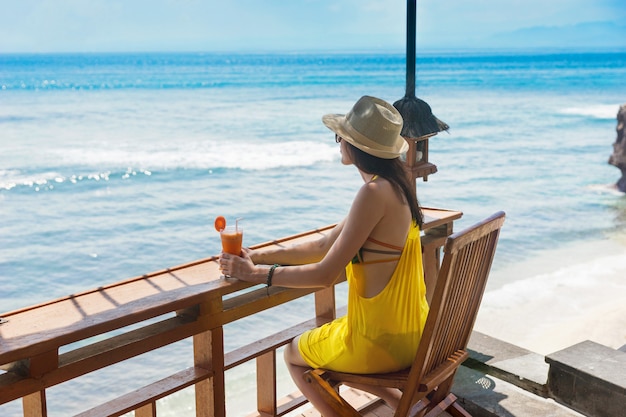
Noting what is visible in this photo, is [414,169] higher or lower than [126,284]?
higher

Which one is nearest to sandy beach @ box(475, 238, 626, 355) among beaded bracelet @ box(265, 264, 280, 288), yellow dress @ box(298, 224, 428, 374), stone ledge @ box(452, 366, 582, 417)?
stone ledge @ box(452, 366, 582, 417)

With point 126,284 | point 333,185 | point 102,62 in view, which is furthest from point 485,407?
point 102,62

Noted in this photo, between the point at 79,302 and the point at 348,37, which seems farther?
the point at 348,37

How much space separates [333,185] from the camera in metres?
15.8

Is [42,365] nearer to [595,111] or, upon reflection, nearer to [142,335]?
[142,335]

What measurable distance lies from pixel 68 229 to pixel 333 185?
567cm

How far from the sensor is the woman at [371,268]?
6.78 feet

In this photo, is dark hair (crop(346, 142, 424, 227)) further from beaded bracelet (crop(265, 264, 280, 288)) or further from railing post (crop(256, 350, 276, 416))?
railing post (crop(256, 350, 276, 416))

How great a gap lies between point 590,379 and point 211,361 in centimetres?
138

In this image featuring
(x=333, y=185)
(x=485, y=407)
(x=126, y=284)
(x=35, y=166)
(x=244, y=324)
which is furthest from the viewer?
(x=35, y=166)

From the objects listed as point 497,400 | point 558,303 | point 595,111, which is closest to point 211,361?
point 497,400

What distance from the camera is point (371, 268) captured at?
210 cm

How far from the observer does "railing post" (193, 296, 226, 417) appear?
82.3 inches

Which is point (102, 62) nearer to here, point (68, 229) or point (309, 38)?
point (309, 38)
